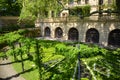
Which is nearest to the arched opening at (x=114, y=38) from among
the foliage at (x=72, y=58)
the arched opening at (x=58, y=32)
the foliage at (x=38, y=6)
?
the foliage at (x=38, y=6)

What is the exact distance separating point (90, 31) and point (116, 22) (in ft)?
22.0

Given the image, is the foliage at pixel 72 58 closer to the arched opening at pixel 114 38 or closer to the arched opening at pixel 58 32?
the arched opening at pixel 114 38

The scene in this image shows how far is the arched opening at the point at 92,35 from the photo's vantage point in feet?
151

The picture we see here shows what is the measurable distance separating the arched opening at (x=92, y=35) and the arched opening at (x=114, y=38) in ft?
9.88

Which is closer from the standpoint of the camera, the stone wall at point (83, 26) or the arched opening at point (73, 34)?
the stone wall at point (83, 26)

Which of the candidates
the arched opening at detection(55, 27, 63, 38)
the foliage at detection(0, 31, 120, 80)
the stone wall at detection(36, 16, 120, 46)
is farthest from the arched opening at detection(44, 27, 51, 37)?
the foliage at detection(0, 31, 120, 80)

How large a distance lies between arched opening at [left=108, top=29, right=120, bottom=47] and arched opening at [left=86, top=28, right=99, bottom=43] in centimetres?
301

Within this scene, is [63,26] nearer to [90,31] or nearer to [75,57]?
[90,31]

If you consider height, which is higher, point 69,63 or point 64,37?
point 69,63

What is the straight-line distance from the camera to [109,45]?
43438 millimetres

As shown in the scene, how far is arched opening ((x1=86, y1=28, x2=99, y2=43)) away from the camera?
4616 centimetres

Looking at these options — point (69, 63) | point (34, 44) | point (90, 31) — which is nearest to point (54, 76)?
point (34, 44)

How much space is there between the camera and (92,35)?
47344mm

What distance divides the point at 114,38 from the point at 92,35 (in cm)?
530
